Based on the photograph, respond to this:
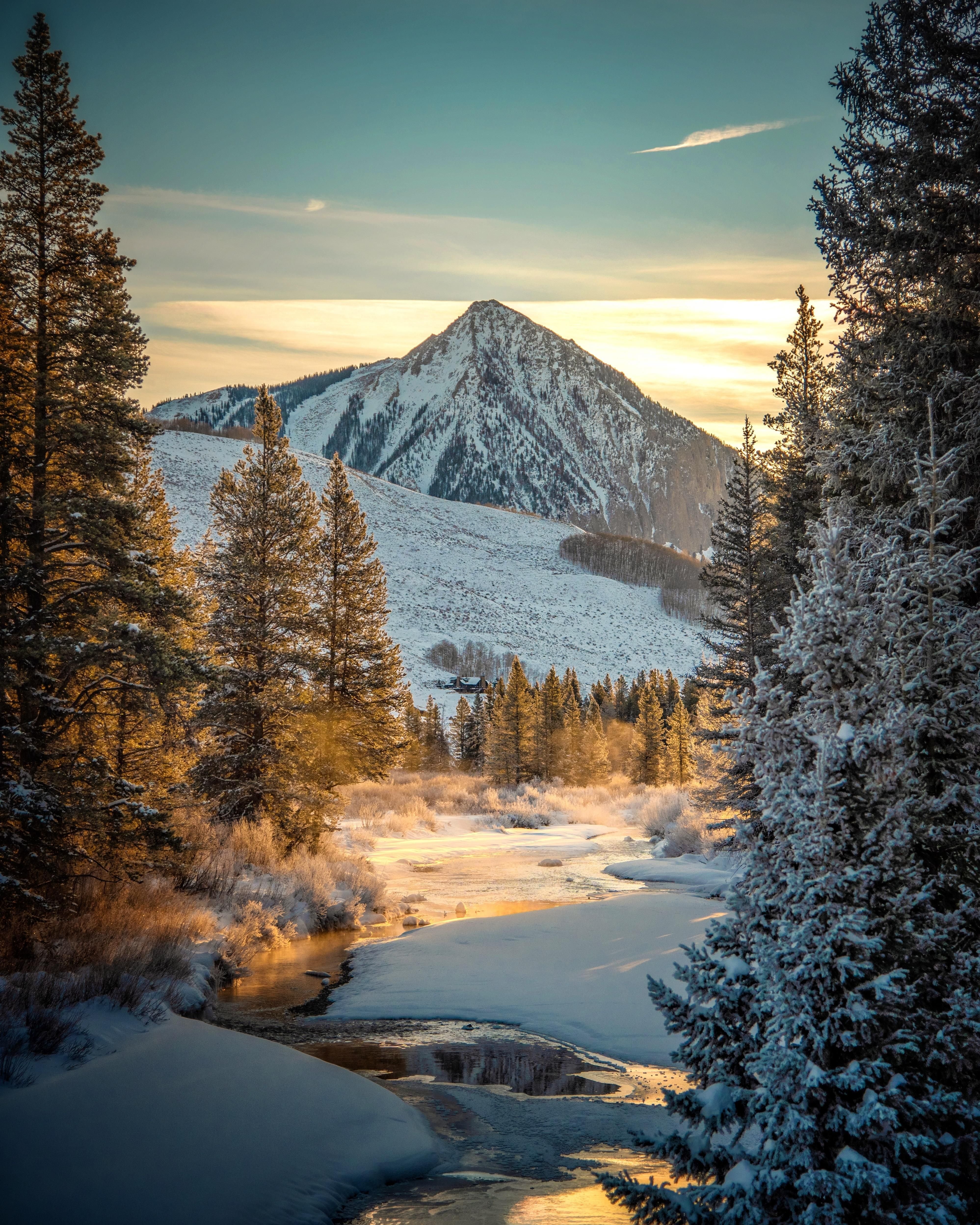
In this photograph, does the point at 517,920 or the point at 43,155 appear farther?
the point at 517,920

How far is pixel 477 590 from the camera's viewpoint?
14112cm

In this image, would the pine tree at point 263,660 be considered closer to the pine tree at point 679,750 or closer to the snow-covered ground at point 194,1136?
the snow-covered ground at point 194,1136

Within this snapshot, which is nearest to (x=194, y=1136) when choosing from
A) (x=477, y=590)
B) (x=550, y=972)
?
(x=550, y=972)

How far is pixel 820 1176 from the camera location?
346 centimetres

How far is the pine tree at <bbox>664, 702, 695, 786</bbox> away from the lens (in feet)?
162

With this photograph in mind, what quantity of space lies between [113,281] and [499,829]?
31.5 meters

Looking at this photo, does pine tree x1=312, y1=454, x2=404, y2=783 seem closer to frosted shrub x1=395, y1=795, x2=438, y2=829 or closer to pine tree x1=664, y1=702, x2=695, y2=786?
frosted shrub x1=395, y1=795, x2=438, y2=829

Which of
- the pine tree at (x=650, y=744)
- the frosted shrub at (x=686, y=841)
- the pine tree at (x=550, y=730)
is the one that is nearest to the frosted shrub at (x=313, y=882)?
the frosted shrub at (x=686, y=841)

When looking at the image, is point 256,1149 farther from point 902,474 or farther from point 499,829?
point 499,829

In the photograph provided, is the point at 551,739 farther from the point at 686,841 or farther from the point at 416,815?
the point at 686,841

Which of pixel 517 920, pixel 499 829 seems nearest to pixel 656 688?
pixel 499 829

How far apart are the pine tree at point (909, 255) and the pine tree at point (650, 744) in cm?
4774

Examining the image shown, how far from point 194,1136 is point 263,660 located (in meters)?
14.8

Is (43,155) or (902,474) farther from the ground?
(43,155)
